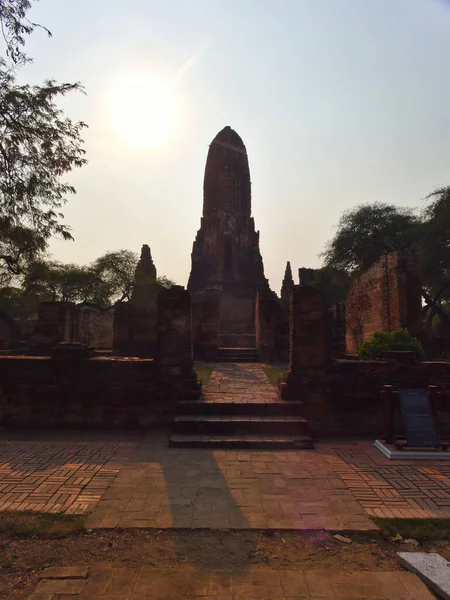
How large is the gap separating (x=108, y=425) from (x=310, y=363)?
3.78 metres

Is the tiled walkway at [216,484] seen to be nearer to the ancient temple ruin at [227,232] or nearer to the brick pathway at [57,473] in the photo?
the brick pathway at [57,473]

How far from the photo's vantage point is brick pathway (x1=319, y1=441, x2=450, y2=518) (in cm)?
423

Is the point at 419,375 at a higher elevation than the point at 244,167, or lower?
lower

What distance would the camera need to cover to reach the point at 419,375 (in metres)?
7.41

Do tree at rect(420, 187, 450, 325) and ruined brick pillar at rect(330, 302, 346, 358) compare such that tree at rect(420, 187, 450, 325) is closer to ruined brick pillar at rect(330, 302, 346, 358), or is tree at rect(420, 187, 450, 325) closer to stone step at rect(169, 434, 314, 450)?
ruined brick pillar at rect(330, 302, 346, 358)

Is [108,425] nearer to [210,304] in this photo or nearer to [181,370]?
[181,370]

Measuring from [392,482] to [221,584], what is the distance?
281 cm

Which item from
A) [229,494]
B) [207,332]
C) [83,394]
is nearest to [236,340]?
[207,332]

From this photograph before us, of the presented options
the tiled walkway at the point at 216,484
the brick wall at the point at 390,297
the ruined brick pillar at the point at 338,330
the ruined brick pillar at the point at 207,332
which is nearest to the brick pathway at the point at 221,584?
the tiled walkway at the point at 216,484

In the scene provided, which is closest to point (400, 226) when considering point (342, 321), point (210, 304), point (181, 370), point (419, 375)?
point (342, 321)

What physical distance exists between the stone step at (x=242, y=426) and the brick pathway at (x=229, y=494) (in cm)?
75

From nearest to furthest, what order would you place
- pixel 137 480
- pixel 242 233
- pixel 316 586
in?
pixel 316 586, pixel 137 480, pixel 242 233

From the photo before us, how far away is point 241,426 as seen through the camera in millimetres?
6789

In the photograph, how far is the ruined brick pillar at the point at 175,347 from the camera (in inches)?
298
